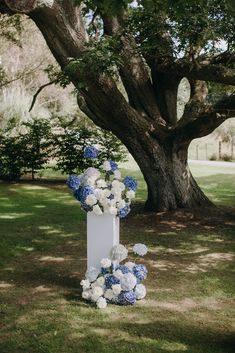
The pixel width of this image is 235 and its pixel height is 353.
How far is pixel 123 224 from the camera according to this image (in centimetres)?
1198

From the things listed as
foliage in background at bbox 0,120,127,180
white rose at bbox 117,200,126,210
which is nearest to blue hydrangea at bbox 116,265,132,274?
white rose at bbox 117,200,126,210

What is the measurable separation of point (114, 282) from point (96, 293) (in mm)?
284

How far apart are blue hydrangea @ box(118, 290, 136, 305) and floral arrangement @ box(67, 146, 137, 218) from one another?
3.53ft

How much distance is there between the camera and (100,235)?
6.96 meters

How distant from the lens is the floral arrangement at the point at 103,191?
679 centimetres

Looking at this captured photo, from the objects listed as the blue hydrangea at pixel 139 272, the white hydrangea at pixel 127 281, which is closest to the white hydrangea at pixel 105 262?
the white hydrangea at pixel 127 281

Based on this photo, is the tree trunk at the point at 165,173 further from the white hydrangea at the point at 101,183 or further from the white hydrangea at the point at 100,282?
the white hydrangea at the point at 100,282

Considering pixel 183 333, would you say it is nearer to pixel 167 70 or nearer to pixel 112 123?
pixel 112 123

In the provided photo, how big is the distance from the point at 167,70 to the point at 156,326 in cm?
792

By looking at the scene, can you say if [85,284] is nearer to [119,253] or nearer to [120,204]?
[119,253]

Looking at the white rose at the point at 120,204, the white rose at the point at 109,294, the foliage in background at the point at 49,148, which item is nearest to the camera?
the white rose at the point at 109,294

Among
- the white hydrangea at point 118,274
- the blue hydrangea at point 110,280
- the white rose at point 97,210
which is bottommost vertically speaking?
the blue hydrangea at point 110,280

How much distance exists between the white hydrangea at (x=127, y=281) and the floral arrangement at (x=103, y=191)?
0.87 m

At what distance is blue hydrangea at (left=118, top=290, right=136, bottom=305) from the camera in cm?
659
